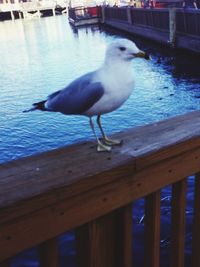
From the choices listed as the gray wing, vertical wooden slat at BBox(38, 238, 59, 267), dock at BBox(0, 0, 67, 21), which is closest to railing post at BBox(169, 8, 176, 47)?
the gray wing

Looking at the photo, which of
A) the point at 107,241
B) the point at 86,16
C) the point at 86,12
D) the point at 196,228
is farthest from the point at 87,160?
the point at 86,12

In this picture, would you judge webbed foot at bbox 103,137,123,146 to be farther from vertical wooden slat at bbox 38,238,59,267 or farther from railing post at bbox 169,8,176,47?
railing post at bbox 169,8,176,47

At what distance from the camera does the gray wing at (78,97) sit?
54.3 inches

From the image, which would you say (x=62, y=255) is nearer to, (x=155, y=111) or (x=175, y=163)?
(x=175, y=163)

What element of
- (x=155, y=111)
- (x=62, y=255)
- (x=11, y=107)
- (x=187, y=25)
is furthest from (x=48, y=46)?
(x=62, y=255)

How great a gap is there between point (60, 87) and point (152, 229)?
40.0 ft

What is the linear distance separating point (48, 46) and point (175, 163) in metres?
26.0

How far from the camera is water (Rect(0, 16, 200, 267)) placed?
19.8ft

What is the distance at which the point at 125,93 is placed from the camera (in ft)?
4.49

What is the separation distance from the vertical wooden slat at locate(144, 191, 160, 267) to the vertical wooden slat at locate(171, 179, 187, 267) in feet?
0.31

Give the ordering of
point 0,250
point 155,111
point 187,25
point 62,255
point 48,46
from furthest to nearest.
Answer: point 48,46
point 187,25
point 155,111
point 62,255
point 0,250

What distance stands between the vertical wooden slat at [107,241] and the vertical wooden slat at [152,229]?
90 mm

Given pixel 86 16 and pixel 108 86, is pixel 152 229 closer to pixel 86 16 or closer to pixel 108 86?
pixel 108 86

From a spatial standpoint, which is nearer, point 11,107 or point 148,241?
point 148,241
